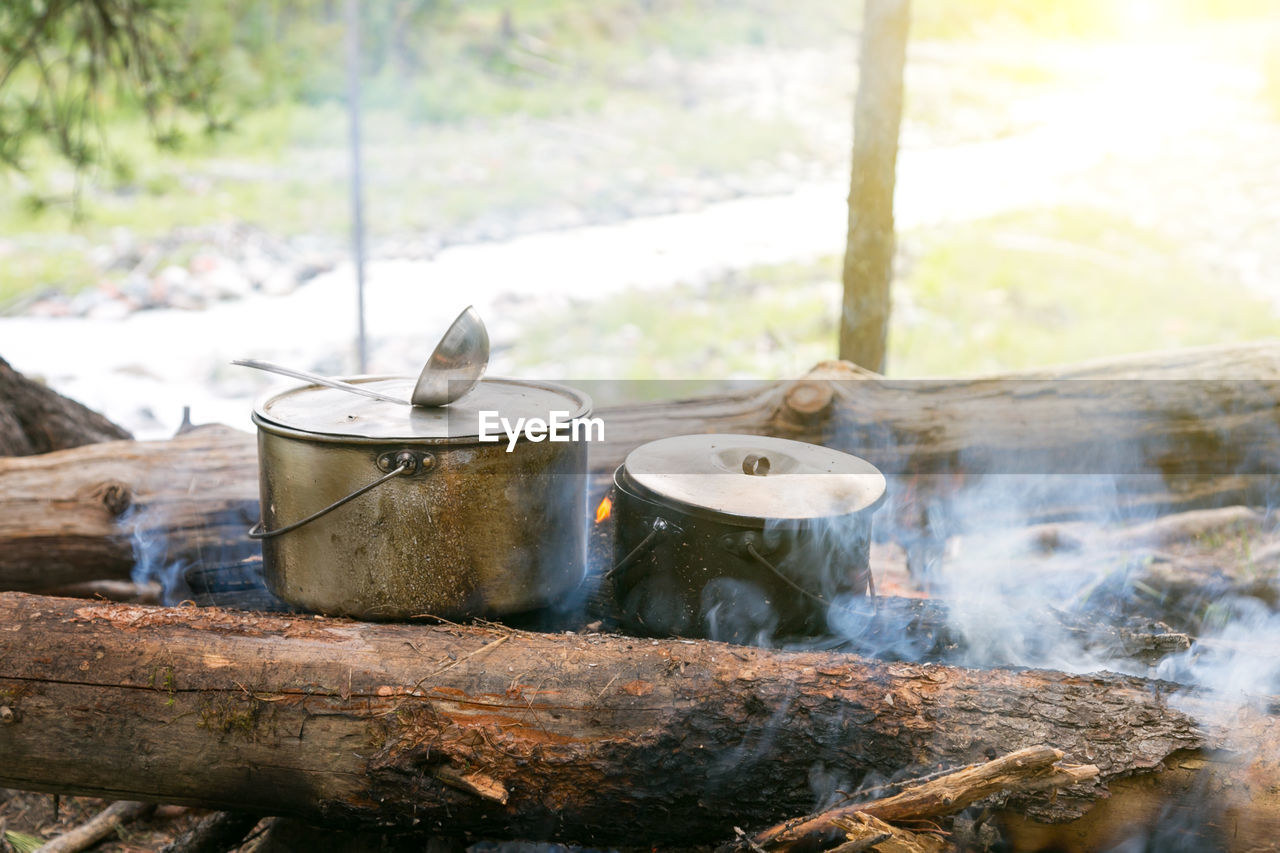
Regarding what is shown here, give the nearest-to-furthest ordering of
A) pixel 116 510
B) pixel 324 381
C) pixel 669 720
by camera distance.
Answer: pixel 669 720 < pixel 324 381 < pixel 116 510

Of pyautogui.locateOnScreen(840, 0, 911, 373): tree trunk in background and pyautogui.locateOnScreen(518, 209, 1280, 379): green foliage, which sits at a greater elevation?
pyautogui.locateOnScreen(840, 0, 911, 373): tree trunk in background

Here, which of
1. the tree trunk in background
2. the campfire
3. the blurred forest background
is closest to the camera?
the campfire

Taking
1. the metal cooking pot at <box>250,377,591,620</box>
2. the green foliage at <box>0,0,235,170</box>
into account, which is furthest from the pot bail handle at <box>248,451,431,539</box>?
the green foliage at <box>0,0,235,170</box>

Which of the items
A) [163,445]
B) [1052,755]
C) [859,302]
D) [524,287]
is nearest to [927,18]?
[524,287]

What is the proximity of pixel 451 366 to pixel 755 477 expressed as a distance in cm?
95

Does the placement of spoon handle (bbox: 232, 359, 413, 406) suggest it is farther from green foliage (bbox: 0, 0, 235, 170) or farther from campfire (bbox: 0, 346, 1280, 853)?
green foliage (bbox: 0, 0, 235, 170)

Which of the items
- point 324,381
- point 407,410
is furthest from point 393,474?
point 324,381

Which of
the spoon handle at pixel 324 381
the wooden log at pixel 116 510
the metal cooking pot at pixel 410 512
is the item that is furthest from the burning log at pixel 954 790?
the wooden log at pixel 116 510

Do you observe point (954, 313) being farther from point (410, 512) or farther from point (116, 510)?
point (410, 512)

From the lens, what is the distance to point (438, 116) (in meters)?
13.4

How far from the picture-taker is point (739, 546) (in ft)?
8.39

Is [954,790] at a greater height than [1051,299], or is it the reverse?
[1051,299]

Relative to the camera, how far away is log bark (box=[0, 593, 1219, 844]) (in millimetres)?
2266

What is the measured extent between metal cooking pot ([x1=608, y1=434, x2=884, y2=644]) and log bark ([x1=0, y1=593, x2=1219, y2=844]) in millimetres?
219
